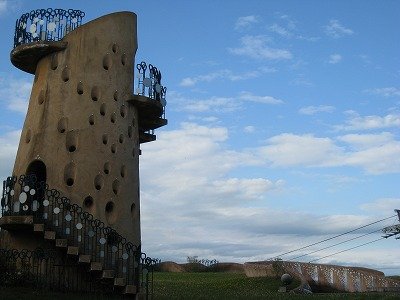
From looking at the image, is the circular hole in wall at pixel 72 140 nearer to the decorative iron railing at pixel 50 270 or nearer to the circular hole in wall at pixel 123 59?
the decorative iron railing at pixel 50 270

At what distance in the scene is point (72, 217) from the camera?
2094cm

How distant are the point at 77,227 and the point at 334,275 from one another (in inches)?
739

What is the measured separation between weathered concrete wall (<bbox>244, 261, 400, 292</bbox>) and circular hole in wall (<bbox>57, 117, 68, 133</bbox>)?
634 inches

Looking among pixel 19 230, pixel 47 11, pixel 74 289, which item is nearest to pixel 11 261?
pixel 19 230

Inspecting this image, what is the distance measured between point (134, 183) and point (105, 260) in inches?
153

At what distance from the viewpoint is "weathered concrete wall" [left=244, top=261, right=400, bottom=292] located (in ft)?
110

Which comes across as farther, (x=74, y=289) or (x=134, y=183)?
(x=134, y=183)

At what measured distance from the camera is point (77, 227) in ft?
Result: 67.1

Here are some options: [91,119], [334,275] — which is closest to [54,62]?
[91,119]

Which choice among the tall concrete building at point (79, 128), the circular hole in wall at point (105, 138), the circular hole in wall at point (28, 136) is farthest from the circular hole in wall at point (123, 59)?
the circular hole in wall at point (28, 136)

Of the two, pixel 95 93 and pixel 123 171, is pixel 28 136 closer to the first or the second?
pixel 95 93

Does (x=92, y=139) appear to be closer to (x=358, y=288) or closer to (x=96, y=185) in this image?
(x=96, y=185)

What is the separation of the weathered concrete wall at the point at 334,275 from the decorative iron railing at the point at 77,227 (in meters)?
13.5

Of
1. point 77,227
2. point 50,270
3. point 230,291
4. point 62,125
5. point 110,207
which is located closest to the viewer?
point 77,227
